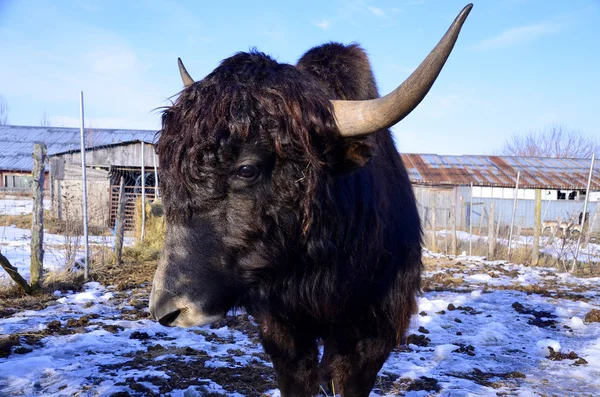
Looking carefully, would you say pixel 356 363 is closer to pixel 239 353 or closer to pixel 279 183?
pixel 279 183

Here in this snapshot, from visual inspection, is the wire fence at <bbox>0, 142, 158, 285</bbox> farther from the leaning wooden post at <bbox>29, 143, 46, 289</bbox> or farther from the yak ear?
the yak ear

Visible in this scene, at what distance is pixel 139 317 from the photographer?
5543mm

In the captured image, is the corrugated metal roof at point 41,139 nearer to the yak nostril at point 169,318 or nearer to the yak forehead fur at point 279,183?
the yak forehead fur at point 279,183

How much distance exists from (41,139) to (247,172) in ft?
131

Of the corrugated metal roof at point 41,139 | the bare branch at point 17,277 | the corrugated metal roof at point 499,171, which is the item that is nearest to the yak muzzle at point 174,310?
the bare branch at point 17,277

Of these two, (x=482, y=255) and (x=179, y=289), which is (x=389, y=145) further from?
(x=482, y=255)

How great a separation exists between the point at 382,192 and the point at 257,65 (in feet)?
3.56

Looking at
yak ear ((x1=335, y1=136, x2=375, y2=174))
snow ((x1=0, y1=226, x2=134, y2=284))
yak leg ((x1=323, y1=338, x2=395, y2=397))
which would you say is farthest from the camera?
snow ((x1=0, y1=226, x2=134, y2=284))

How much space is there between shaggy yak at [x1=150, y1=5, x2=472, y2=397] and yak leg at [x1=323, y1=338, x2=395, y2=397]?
0.53 metres

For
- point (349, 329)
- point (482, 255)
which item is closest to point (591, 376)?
point (349, 329)

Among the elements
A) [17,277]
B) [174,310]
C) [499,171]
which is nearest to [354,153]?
[174,310]

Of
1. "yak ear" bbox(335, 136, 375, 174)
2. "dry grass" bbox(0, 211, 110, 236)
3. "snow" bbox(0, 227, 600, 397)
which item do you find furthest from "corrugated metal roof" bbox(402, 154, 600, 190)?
"yak ear" bbox(335, 136, 375, 174)

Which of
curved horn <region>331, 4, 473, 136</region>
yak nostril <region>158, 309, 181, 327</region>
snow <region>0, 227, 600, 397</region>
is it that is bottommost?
snow <region>0, 227, 600, 397</region>

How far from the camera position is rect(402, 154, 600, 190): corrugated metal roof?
2436cm
